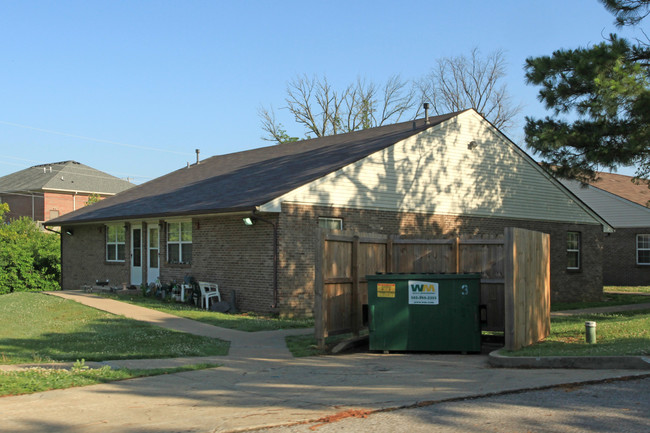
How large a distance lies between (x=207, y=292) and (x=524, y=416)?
14.2 meters

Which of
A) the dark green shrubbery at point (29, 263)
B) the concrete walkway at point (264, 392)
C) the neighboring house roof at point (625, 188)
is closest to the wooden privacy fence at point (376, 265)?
the concrete walkway at point (264, 392)

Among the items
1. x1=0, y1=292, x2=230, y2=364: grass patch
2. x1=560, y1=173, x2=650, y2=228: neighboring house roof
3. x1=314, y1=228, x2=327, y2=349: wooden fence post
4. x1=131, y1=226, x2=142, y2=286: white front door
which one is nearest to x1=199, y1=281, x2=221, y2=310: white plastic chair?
x1=0, y1=292, x2=230, y2=364: grass patch

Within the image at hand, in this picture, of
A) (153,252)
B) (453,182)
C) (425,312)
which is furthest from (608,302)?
(153,252)

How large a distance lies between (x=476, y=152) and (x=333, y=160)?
18.2ft

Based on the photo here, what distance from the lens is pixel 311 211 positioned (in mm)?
18141

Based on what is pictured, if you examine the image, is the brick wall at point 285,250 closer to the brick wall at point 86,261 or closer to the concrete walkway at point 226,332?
the brick wall at point 86,261

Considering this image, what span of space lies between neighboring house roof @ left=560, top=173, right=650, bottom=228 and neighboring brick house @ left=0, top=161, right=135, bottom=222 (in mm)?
39402

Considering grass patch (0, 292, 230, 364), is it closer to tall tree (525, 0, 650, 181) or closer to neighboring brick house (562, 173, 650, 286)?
tall tree (525, 0, 650, 181)

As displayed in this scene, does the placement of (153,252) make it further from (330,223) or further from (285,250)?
(330,223)

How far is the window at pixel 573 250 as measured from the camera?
26.1m

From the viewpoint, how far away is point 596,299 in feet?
85.3

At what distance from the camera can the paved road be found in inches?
233

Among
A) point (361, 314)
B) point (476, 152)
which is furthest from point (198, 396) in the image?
point (476, 152)

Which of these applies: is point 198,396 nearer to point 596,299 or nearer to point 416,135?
point 416,135
